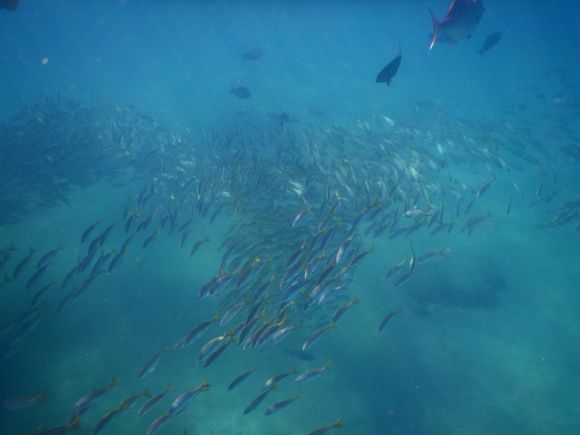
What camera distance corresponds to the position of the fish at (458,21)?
21.0 ft

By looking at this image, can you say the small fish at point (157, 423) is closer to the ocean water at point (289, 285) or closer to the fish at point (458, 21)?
the ocean water at point (289, 285)

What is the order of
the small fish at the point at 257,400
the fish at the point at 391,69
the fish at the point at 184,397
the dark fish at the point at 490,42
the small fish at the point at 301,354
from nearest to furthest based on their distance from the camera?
the fish at the point at 184,397 < the small fish at the point at 257,400 < the fish at the point at 391,69 < the small fish at the point at 301,354 < the dark fish at the point at 490,42

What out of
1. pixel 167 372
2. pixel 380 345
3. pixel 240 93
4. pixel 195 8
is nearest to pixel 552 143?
pixel 240 93

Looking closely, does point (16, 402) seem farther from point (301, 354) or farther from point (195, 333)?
point (301, 354)

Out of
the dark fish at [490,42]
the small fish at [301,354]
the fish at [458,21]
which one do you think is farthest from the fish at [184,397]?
the dark fish at [490,42]

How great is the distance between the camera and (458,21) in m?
6.56

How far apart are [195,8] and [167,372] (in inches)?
2715

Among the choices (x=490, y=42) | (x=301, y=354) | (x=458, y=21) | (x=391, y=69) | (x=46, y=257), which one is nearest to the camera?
(x=391, y=69)

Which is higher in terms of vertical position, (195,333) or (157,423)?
(195,333)

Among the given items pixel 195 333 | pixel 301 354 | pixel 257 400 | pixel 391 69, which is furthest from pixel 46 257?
pixel 391 69

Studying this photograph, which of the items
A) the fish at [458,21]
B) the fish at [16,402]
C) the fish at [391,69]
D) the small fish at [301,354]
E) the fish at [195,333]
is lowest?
the small fish at [301,354]

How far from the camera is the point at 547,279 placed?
35.4 feet

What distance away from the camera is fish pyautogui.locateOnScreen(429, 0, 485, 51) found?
252 inches

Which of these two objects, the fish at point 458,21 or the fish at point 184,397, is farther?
the fish at point 458,21
